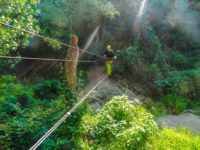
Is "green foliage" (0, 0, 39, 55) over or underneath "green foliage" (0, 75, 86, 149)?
over

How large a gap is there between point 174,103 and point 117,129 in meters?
5.53

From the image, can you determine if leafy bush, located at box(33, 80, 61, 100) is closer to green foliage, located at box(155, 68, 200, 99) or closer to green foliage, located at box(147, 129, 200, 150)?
green foliage, located at box(155, 68, 200, 99)

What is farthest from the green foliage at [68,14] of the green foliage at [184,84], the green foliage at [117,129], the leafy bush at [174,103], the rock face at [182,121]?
the green foliage at [117,129]

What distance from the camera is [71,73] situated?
22.5ft

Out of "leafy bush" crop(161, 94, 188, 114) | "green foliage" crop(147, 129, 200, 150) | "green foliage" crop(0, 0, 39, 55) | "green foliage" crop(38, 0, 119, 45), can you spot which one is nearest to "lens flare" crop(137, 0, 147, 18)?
"green foliage" crop(38, 0, 119, 45)

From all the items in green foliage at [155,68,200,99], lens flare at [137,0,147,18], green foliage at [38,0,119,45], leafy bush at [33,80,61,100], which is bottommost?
leafy bush at [33,80,61,100]

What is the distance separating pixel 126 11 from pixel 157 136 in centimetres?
759

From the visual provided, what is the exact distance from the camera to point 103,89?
1042 centimetres

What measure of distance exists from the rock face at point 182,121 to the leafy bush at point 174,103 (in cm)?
44

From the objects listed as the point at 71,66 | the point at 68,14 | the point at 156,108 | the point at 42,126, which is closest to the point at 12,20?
the point at 71,66

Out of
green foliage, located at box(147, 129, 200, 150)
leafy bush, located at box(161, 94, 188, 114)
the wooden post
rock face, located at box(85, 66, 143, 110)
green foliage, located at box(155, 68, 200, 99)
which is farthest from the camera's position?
green foliage, located at box(155, 68, 200, 99)

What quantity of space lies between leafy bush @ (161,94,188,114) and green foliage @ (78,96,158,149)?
4089 millimetres

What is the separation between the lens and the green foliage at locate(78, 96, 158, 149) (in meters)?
5.78

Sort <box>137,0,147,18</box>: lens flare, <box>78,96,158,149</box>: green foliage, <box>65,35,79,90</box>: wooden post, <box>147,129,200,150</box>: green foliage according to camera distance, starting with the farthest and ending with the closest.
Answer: <box>137,0,147,18</box>: lens flare, <box>65,35,79,90</box>: wooden post, <box>147,129,200,150</box>: green foliage, <box>78,96,158,149</box>: green foliage
